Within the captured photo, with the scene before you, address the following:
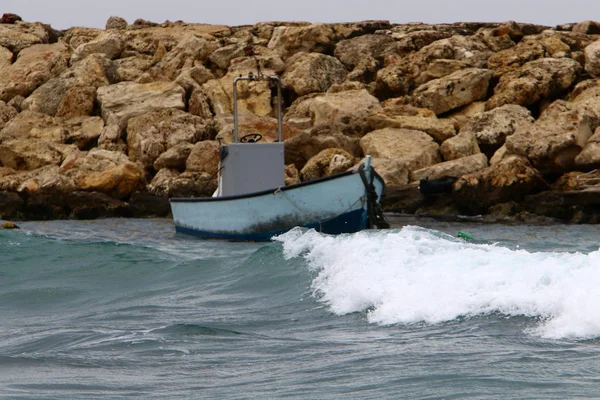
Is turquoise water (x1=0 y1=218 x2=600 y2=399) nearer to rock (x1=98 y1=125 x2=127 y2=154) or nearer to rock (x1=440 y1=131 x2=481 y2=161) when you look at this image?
rock (x1=440 y1=131 x2=481 y2=161)

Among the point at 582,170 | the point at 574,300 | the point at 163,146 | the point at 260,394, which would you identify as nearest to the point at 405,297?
the point at 574,300

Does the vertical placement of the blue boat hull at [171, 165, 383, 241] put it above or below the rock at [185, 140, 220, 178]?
below

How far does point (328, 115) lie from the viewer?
29.2m

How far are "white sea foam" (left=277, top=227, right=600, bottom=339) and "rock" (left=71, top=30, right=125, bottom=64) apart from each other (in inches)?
1100

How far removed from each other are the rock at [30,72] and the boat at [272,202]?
57.0ft

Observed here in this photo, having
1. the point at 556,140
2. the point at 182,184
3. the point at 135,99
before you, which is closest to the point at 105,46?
the point at 135,99

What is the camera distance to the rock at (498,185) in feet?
71.9

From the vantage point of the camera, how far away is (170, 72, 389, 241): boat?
54.5ft

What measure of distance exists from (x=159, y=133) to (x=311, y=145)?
4.86 m

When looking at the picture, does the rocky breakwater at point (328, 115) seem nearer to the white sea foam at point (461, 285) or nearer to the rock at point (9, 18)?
the rock at point (9, 18)

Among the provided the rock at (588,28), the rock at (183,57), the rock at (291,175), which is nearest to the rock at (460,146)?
the rock at (291,175)

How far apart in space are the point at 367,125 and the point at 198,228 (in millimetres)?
9642

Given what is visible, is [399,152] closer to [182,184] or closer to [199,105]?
[182,184]

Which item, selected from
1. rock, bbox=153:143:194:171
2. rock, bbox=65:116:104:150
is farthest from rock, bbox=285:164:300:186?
rock, bbox=65:116:104:150
